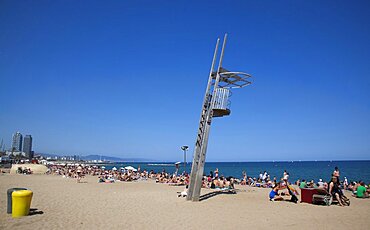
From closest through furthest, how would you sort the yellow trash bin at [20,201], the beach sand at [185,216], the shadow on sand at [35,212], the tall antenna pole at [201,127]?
1. the beach sand at [185,216]
2. the yellow trash bin at [20,201]
3. the shadow on sand at [35,212]
4. the tall antenna pole at [201,127]

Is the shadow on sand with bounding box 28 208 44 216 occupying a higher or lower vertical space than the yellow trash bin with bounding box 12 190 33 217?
lower

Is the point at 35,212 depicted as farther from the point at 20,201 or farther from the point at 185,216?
the point at 185,216

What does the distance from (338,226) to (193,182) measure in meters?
6.28

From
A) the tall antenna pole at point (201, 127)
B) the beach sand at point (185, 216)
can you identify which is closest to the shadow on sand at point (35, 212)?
the beach sand at point (185, 216)

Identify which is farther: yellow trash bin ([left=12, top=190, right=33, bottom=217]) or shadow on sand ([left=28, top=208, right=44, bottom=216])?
shadow on sand ([left=28, top=208, right=44, bottom=216])

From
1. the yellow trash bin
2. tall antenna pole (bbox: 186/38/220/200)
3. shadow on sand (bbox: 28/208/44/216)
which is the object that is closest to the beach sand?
shadow on sand (bbox: 28/208/44/216)

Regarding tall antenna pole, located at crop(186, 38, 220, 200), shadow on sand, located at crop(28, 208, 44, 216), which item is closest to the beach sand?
shadow on sand, located at crop(28, 208, 44, 216)

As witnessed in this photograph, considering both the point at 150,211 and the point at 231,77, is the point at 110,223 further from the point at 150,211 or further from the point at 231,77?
the point at 231,77

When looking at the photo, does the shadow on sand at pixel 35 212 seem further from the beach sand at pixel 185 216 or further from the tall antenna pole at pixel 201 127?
the tall antenna pole at pixel 201 127

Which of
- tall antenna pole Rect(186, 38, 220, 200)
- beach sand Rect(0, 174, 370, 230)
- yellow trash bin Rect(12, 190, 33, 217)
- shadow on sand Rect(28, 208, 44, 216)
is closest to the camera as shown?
beach sand Rect(0, 174, 370, 230)

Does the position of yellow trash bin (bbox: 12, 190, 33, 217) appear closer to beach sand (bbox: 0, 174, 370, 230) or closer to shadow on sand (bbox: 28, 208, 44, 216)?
beach sand (bbox: 0, 174, 370, 230)

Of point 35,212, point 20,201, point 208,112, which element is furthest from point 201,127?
point 20,201

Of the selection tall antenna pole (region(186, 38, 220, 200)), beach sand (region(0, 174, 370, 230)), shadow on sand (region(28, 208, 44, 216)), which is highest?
tall antenna pole (region(186, 38, 220, 200))

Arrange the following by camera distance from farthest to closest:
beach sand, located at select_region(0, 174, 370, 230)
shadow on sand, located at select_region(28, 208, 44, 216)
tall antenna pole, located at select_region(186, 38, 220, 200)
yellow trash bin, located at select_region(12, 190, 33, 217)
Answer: tall antenna pole, located at select_region(186, 38, 220, 200) → shadow on sand, located at select_region(28, 208, 44, 216) → yellow trash bin, located at select_region(12, 190, 33, 217) → beach sand, located at select_region(0, 174, 370, 230)
